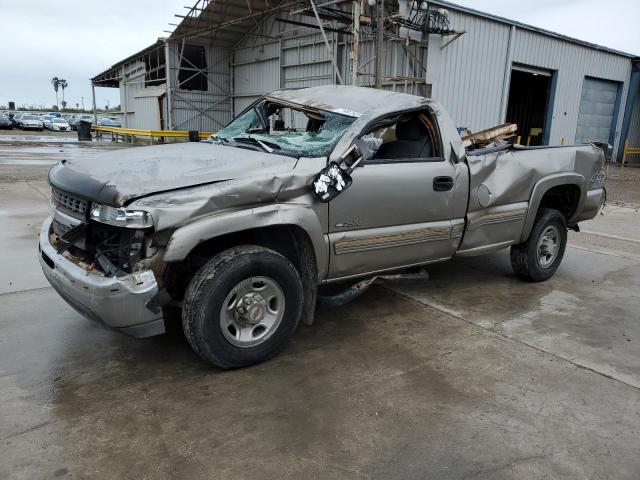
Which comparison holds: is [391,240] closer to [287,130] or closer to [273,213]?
[273,213]

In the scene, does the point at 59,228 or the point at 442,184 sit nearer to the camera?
the point at 59,228

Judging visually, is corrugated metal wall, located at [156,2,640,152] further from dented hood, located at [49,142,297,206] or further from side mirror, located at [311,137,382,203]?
dented hood, located at [49,142,297,206]

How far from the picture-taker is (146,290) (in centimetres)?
291

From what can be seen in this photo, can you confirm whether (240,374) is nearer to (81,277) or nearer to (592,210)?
(81,277)

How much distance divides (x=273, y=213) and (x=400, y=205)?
1.17m

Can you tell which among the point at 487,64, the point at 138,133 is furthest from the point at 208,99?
the point at 487,64

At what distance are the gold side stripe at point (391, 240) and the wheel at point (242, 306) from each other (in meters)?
0.49

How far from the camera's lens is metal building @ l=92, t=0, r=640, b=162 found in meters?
14.8

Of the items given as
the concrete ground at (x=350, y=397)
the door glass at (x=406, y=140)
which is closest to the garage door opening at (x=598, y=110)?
the concrete ground at (x=350, y=397)

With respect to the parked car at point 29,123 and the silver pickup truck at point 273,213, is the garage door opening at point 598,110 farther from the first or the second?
the parked car at point 29,123

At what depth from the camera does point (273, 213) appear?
130 inches

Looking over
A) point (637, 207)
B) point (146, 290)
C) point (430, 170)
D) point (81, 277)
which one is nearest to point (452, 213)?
point (430, 170)

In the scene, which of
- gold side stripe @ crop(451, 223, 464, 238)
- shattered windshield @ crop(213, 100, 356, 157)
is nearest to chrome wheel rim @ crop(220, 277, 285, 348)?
shattered windshield @ crop(213, 100, 356, 157)

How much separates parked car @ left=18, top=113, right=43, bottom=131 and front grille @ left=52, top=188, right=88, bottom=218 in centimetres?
4248
